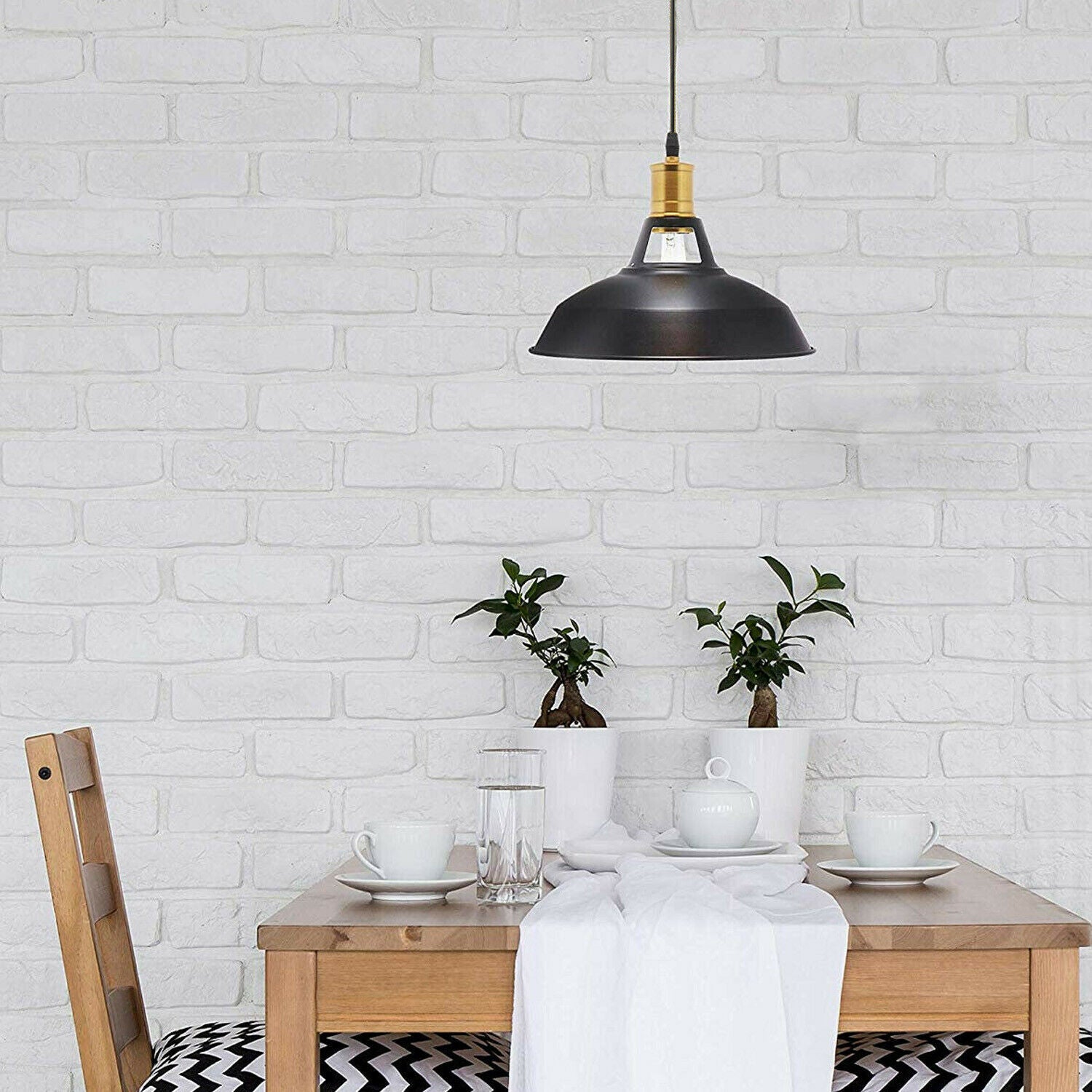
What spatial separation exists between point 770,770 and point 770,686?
0.68ft

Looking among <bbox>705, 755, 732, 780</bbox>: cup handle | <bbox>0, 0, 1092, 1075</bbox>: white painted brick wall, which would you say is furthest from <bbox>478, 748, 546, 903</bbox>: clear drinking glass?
<bbox>0, 0, 1092, 1075</bbox>: white painted brick wall

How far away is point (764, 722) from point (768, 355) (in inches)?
24.0

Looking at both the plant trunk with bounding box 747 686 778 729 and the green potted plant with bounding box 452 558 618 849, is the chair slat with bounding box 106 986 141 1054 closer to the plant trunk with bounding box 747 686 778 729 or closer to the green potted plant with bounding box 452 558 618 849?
the green potted plant with bounding box 452 558 618 849

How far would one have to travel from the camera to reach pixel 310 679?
214 cm

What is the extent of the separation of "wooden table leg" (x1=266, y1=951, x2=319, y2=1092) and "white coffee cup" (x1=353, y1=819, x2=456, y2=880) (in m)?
0.17

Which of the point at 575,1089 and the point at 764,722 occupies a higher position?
the point at 764,722

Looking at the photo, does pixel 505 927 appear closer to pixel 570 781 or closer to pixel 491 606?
pixel 570 781

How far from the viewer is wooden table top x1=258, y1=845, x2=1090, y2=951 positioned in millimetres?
1400

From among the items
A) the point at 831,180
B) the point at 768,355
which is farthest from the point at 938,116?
the point at 768,355

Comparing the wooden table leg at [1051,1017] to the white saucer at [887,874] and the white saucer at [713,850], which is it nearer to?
the white saucer at [887,874]

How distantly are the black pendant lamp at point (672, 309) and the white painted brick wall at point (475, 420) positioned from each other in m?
0.54

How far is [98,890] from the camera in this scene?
5.78 ft

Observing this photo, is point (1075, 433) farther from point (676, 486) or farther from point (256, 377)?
point (256, 377)

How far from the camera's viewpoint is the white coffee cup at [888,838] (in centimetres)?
167
